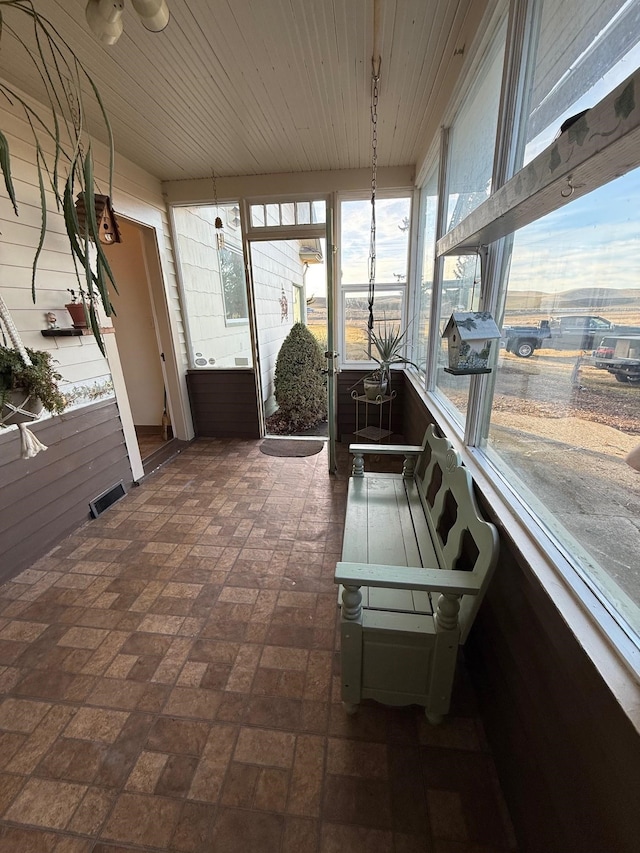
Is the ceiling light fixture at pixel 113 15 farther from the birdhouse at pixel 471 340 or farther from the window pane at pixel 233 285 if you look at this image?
the window pane at pixel 233 285

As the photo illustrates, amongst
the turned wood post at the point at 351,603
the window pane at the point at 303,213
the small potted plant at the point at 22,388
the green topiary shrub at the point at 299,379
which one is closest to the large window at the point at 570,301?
the turned wood post at the point at 351,603

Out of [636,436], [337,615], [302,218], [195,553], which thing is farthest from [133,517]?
[302,218]

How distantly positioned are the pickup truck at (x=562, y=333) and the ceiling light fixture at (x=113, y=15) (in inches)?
65.6

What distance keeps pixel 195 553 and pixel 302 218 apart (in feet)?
11.1

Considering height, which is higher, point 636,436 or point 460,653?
point 636,436

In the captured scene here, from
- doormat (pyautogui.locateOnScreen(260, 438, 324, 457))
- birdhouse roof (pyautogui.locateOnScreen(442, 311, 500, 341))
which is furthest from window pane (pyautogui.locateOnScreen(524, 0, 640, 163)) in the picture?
doormat (pyautogui.locateOnScreen(260, 438, 324, 457))

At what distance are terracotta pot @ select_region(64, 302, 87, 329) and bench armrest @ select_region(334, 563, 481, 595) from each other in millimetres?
2417

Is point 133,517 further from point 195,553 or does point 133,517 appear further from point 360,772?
point 360,772

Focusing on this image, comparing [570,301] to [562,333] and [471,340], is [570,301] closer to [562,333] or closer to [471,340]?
[562,333]

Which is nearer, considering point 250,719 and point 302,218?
point 250,719

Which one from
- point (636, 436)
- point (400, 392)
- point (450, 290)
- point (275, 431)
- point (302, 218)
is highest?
point (302, 218)

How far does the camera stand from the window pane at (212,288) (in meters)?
3.75

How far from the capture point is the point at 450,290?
208 cm

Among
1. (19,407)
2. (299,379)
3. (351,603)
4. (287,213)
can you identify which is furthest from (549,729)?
(287,213)
